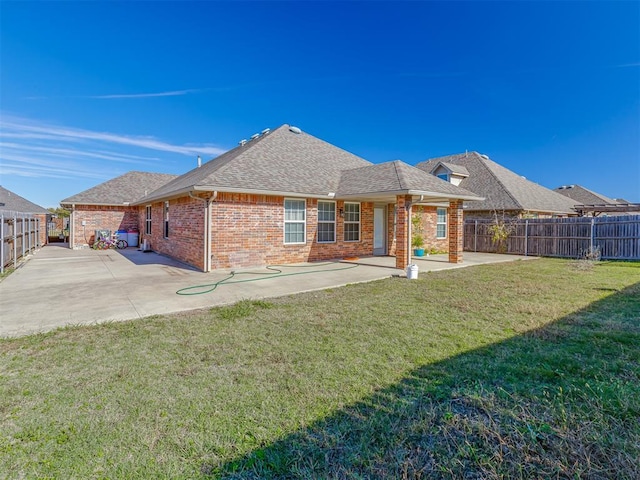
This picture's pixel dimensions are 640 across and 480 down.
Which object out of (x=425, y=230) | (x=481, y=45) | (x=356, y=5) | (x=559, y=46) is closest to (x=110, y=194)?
(x=356, y=5)

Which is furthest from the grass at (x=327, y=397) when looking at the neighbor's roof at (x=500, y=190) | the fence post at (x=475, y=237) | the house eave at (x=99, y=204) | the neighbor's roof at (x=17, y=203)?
the neighbor's roof at (x=17, y=203)

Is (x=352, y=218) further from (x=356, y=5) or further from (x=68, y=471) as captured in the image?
(x=68, y=471)

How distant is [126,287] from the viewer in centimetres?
840

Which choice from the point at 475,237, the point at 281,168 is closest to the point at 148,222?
the point at 281,168

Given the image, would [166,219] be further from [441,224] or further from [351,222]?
[441,224]

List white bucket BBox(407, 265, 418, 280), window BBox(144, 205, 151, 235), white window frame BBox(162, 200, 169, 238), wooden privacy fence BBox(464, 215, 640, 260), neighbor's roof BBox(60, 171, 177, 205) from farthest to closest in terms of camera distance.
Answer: neighbor's roof BBox(60, 171, 177, 205), window BBox(144, 205, 151, 235), white window frame BBox(162, 200, 169, 238), wooden privacy fence BBox(464, 215, 640, 260), white bucket BBox(407, 265, 418, 280)

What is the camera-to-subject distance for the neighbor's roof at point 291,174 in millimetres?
11422

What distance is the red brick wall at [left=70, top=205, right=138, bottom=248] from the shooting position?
20797mm

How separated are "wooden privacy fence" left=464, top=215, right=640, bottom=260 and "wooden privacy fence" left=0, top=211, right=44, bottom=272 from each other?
21.8 m

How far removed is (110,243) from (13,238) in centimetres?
857

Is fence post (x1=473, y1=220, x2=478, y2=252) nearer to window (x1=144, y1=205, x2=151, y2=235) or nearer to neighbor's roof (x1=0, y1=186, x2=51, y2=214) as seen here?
window (x1=144, y1=205, x2=151, y2=235)

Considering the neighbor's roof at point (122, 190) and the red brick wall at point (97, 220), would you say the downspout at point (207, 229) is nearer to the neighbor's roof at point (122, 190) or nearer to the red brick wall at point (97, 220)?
the neighbor's roof at point (122, 190)

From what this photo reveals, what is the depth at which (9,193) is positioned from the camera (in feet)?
93.6

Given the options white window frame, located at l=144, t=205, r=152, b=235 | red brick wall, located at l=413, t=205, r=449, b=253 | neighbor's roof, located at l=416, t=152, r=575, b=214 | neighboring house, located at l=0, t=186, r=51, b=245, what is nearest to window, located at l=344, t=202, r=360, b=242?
red brick wall, located at l=413, t=205, r=449, b=253
